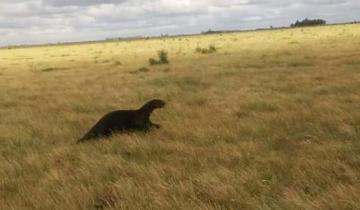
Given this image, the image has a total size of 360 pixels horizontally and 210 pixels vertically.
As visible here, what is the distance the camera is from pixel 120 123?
9.88 metres

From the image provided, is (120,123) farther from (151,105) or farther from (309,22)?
(309,22)

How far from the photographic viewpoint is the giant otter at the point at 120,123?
9547 millimetres

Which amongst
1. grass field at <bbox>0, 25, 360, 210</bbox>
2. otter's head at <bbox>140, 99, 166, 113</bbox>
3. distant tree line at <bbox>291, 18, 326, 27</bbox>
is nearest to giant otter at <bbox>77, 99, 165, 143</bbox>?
otter's head at <bbox>140, 99, 166, 113</bbox>

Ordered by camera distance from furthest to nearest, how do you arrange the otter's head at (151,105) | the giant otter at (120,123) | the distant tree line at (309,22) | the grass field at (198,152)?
the distant tree line at (309,22), the otter's head at (151,105), the giant otter at (120,123), the grass field at (198,152)

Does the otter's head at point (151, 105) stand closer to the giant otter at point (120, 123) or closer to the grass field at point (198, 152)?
the giant otter at point (120, 123)

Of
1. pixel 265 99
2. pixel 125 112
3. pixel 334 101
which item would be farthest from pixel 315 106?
pixel 125 112

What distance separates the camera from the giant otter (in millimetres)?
9547

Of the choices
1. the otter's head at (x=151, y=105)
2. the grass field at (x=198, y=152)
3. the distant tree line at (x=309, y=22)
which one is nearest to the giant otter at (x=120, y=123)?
the otter's head at (x=151, y=105)

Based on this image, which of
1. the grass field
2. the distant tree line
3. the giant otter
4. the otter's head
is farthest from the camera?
the distant tree line

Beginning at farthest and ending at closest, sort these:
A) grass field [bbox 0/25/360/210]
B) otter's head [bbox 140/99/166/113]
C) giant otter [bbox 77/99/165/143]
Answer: otter's head [bbox 140/99/166/113], giant otter [bbox 77/99/165/143], grass field [bbox 0/25/360/210]

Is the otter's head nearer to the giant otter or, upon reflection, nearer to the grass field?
the giant otter

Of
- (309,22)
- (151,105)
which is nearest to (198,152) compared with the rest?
(151,105)

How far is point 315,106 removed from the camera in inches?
437

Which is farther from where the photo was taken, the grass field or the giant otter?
the giant otter
